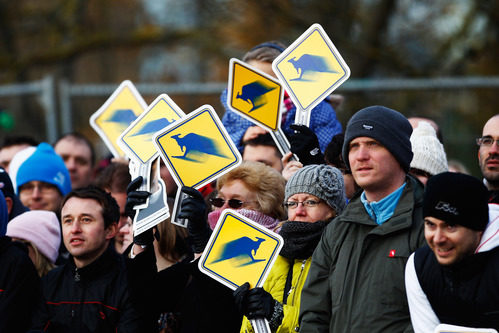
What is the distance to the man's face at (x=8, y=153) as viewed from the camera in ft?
23.8

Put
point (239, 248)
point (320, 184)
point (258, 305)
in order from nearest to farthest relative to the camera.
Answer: point (258, 305)
point (239, 248)
point (320, 184)

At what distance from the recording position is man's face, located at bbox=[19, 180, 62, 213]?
6387mm

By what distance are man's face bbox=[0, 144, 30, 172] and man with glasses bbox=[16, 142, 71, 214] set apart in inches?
31.0

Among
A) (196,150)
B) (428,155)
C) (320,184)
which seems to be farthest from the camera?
(428,155)

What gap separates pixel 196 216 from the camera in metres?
4.33

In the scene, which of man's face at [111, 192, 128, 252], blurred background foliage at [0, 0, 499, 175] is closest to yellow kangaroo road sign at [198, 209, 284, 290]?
man's face at [111, 192, 128, 252]

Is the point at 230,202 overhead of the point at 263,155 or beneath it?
beneath

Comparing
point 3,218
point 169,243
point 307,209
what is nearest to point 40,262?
point 3,218

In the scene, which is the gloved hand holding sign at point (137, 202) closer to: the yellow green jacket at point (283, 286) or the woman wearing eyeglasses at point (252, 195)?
the woman wearing eyeglasses at point (252, 195)

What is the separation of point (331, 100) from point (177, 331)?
2.11 metres

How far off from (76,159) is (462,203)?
454 cm

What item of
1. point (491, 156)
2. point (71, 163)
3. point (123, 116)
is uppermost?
point (123, 116)

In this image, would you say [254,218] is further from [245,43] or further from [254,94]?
[245,43]

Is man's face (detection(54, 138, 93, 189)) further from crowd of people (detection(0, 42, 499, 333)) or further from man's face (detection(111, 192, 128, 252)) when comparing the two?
man's face (detection(111, 192, 128, 252))
